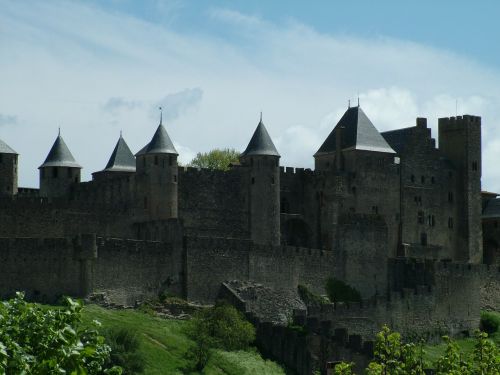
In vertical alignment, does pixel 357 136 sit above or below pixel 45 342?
above

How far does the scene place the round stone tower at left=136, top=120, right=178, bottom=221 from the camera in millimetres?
71312

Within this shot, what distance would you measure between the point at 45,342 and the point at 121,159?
53290mm

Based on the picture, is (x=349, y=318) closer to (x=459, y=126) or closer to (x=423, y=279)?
(x=423, y=279)

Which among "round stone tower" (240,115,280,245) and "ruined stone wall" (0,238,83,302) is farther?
"round stone tower" (240,115,280,245)

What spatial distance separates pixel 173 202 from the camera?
71.9 meters

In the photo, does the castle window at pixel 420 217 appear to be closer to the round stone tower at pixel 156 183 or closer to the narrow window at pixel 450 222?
the narrow window at pixel 450 222

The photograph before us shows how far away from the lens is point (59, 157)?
7350 cm

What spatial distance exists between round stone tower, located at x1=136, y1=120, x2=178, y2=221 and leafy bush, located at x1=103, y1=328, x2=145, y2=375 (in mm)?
15617

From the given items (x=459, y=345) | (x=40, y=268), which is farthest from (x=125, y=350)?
(x=459, y=345)

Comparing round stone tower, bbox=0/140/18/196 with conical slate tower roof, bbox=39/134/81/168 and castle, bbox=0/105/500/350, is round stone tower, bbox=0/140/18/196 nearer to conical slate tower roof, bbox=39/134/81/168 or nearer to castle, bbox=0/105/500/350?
castle, bbox=0/105/500/350

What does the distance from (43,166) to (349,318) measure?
1769 centimetres

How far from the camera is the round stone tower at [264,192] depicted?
74062 millimetres

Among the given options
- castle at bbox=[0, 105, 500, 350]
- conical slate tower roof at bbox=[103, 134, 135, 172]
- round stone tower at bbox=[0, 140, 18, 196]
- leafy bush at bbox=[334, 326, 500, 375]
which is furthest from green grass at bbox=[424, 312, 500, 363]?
leafy bush at bbox=[334, 326, 500, 375]

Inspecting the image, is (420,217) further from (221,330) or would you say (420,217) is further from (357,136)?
(221,330)
